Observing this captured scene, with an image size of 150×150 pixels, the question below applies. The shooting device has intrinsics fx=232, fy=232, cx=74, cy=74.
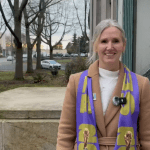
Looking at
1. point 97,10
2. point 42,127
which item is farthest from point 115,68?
point 97,10

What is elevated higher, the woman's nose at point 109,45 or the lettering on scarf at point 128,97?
the woman's nose at point 109,45

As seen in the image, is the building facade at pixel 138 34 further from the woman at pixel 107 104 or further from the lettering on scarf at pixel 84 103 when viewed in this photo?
the lettering on scarf at pixel 84 103

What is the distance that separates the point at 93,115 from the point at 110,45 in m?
0.47

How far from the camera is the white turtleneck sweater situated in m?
1.58

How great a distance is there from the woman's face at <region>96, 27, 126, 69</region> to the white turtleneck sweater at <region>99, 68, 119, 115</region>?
7 centimetres

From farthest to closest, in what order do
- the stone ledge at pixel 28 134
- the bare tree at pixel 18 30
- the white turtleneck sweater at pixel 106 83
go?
the bare tree at pixel 18 30 < the stone ledge at pixel 28 134 < the white turtleneck sweater at pixel 106 83

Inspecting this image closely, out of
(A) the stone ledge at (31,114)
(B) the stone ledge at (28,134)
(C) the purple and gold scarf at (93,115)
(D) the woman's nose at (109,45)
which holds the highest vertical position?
(D) the woman's nose at (109,45)

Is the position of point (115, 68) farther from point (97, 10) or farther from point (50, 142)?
point (97, 10)

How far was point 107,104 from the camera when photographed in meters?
1.57

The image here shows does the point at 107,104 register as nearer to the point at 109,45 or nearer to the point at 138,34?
the point at 109,45

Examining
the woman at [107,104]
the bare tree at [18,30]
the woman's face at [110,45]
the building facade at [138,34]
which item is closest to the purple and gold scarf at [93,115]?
the woman at [107,104]

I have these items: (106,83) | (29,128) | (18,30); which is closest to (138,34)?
(29,128)

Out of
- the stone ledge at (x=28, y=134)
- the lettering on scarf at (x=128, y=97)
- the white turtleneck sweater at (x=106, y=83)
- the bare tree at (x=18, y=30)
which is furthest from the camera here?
→ the bare tree at (x=18, y=30)

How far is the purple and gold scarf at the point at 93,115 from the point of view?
1471mm
